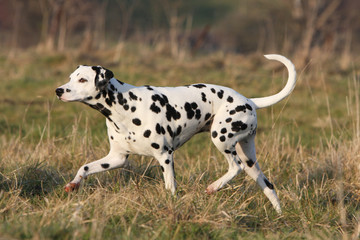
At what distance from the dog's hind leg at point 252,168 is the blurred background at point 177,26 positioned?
37.0ft

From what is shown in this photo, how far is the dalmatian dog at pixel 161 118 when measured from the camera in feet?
16.1

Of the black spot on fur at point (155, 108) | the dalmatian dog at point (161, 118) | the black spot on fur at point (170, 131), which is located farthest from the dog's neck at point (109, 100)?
the black spot on fur at point (170, 131)

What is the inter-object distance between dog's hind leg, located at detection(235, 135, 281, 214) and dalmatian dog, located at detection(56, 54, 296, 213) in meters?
0.01

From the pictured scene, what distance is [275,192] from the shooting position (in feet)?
18.4

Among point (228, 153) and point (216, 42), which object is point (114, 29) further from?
point (228, 153)

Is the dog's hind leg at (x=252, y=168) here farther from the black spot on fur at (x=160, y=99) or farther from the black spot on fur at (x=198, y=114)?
the black spot on fur at (x=160, y=99)

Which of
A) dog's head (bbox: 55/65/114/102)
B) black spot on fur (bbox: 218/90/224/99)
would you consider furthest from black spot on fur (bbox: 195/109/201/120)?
dog's head (bbox: 55/65/114/102)

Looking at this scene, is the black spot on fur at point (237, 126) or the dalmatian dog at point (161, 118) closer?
the dalmatian dog at point (161, 118)

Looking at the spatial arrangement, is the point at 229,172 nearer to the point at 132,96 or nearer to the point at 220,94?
the point at 220,94

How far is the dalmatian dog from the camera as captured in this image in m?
4.91

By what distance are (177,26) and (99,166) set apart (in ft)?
58.3

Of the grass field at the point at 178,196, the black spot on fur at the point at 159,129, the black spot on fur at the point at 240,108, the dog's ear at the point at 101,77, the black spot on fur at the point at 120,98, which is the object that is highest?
the dog's ear at the point at 101,77

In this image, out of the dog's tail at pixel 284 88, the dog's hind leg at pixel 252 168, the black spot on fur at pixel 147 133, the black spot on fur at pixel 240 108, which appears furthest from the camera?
the dog's tail at pixel 284 88

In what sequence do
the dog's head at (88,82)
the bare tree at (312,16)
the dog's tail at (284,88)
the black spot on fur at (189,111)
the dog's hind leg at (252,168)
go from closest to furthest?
the dog's head at (88,82), the black spot on fur at (189,111), the dog's hind leg at (252,168), the dog's tail at (284,88), the bare tree at (312,16)
